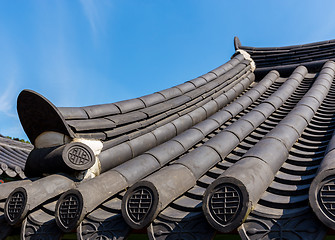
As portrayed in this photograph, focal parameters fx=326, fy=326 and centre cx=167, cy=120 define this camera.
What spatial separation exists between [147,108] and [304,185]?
9.28ft

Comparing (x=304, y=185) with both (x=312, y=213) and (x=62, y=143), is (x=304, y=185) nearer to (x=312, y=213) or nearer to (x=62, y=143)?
Answer: (x=312, y=213)

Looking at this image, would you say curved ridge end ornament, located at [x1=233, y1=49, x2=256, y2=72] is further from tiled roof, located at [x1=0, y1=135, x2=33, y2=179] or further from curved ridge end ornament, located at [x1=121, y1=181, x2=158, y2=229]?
tiled roof, located at [x1=0, y1=135, x2=33, y2=179]

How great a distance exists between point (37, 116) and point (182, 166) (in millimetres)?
1920

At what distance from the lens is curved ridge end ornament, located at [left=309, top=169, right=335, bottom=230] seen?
2.15m

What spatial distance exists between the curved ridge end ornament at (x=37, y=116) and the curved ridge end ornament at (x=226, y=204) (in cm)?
208

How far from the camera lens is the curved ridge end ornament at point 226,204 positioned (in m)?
2.32

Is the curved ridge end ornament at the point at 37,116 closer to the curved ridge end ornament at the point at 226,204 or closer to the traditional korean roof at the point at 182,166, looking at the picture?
the traditional korean roof at the point at 182,166

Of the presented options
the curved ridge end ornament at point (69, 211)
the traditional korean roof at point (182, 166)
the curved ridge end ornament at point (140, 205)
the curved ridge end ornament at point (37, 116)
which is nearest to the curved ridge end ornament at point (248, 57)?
Answer: the traditional korean roof at point (182, 166)

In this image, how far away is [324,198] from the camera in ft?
7.22

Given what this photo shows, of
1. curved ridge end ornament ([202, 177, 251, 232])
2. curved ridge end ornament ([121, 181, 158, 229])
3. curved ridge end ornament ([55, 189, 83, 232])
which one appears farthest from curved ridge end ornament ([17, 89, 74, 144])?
curved ridge end ornament ([202, 177, 251, 232])

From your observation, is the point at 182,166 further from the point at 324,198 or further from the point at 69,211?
the point at 324,198

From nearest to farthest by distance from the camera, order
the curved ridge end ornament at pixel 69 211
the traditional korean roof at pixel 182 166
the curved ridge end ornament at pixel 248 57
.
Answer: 1. the traditional korean roof at pixel 182 166
2. the curved ridge end ornament at pixel 69 211
3. the curved ridge end ornament at pixel 248 57

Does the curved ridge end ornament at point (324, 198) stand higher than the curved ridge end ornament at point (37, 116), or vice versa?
the curved ridge end ornament at point (324, 198)

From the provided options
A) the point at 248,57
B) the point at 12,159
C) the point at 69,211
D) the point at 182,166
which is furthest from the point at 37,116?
the point at 12,159
